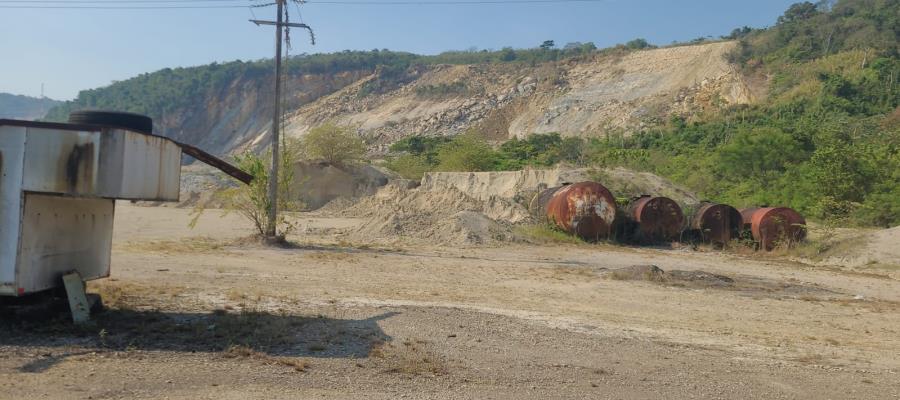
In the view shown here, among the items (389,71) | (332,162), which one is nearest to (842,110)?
(332,162)

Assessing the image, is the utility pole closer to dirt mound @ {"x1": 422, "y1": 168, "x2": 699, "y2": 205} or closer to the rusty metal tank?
the rusty metal tank

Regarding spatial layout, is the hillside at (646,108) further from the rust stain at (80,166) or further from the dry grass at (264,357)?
the rust stain at (80,166)

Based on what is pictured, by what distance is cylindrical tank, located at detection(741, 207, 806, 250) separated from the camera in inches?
861

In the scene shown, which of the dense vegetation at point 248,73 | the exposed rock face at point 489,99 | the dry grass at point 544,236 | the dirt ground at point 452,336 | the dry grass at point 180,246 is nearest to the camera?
the dirt ground at point 452,336

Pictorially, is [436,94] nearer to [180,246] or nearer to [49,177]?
[180,246]

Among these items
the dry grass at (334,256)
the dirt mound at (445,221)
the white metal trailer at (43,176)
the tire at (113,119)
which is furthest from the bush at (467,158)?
the white metal trailer at (43,176)

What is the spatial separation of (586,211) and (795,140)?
18.5 metres

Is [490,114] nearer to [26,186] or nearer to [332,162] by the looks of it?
[332,162]

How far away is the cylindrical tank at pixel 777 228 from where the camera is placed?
21.9m

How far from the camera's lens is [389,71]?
10894cm

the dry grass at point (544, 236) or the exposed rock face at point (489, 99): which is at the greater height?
the exposed rock face at point (489, 99)

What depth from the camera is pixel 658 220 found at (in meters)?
23.9

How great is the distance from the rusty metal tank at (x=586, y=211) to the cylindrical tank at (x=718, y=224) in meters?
2.68

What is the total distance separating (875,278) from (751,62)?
5871 centimetres
